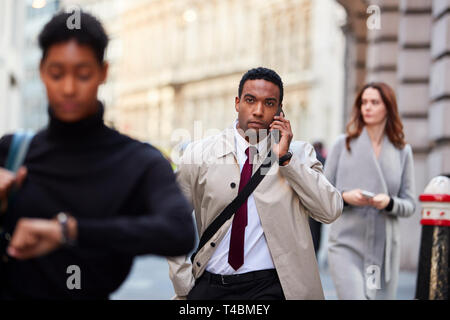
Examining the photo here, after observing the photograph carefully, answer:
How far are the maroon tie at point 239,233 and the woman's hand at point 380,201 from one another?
223cm

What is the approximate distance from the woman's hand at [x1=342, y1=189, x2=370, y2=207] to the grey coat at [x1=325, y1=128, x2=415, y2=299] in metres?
0.25

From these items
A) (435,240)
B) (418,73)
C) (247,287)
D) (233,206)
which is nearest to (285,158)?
(233,206)

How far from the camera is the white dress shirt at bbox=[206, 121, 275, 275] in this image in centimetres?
393

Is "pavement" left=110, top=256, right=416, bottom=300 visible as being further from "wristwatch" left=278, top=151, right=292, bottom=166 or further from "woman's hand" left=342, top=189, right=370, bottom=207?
"wristwatch" left=278, top=151, right=292, bottom=166

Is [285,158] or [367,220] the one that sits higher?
[285,158]

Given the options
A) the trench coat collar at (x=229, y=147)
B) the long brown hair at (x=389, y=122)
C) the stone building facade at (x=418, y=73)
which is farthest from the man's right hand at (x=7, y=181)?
the stone building facade at (x=418, y=73)

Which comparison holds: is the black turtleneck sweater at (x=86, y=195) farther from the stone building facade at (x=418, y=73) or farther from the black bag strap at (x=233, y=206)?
the stone building facade at (x=418, y=73)

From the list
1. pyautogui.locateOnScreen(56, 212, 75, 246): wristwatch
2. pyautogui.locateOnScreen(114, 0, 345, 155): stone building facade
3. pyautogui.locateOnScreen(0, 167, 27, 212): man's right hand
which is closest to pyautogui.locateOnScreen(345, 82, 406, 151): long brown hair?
pyautogui.locateOnScreen(0, 167, 27, 212): man's right hand

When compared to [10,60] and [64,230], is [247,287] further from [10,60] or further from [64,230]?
[10,60]

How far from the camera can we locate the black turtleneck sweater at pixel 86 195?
7.80 feet

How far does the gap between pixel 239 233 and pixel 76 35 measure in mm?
1738

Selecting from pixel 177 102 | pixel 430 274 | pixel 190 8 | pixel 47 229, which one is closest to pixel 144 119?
pixel 177 102

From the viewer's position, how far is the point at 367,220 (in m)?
6.37
